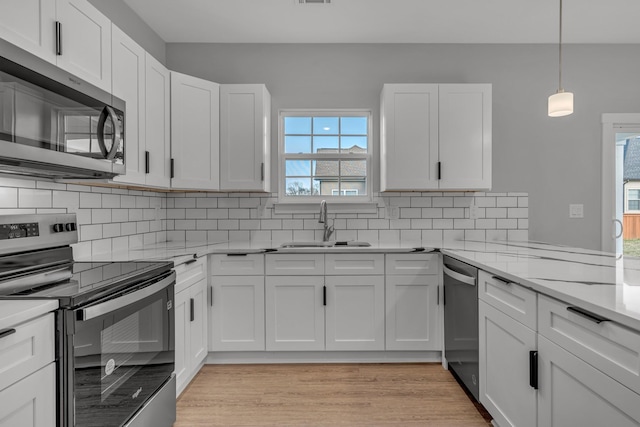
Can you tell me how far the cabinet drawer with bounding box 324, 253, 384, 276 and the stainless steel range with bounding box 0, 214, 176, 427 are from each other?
1140 millimetres

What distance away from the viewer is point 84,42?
1.88 m

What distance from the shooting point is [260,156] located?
3.12 meters

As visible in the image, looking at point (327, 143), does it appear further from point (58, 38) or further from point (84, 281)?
point (84, 281)

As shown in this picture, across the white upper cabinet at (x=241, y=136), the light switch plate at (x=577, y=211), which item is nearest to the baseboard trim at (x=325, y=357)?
the white upper cabinet at (x=241, y=136)

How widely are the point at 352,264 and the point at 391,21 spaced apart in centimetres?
193

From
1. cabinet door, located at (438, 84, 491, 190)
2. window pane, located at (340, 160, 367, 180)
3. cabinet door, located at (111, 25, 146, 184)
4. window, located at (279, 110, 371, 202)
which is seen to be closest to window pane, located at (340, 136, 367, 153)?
window, located at (279, 110, 371, 202)

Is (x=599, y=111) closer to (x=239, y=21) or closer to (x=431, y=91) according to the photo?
(x=431, y=91)

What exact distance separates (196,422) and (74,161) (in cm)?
147

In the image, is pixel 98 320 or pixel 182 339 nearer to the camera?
pixel 98 320

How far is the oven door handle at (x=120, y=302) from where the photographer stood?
51.0 inches

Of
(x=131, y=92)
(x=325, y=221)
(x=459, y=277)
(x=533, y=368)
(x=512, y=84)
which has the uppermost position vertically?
(x=512, y=84)

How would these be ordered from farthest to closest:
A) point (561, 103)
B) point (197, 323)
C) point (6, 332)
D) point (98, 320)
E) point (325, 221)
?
point (325, 221) < point (197, 323) < point (561, 103) < point (98, 320) < point (6, 332)

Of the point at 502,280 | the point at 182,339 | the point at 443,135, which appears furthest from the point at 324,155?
the point at 502,280

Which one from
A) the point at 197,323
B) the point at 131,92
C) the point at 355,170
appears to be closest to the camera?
the point at 131,92
